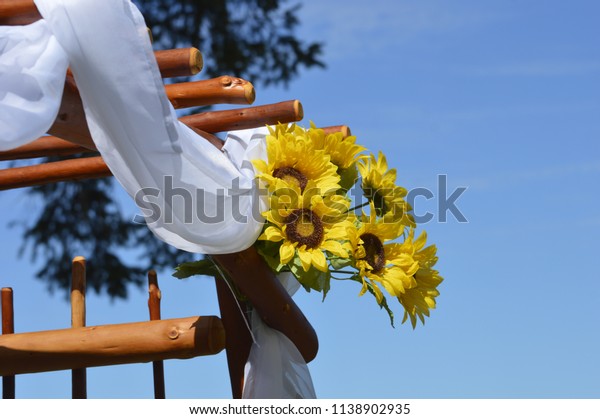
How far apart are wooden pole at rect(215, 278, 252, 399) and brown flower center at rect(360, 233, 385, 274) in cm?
48

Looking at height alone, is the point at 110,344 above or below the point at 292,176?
below

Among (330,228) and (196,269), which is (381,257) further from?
(196,269)

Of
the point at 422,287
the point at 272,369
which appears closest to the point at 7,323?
the point at 272,369

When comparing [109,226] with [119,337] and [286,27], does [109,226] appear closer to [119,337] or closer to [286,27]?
[286,27]

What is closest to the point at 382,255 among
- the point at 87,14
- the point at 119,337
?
the point at 119,337

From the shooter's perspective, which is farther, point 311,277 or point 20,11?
point 311,277

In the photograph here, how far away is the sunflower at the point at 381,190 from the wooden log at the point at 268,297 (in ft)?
1.51

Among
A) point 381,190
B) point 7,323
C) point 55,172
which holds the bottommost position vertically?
point 7,323

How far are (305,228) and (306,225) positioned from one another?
0.5 inches

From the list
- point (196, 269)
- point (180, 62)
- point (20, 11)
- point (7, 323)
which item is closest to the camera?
point (20, 11)

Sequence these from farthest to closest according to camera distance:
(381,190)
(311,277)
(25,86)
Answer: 1. (381,190)
2. (311,277)
3. (25,86)

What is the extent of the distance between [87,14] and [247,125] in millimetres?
856

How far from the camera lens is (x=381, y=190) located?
3.05 m

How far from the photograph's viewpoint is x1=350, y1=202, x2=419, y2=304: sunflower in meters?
2.79
